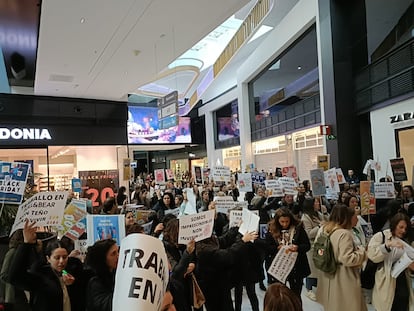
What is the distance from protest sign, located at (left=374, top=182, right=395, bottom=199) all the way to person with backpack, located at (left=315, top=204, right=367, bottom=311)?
2797 mm

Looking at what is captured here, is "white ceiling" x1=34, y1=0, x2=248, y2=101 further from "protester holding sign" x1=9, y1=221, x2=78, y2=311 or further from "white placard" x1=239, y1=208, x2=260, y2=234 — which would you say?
"protester holding sign" x1=9, y1=221, x2=78, y2=311

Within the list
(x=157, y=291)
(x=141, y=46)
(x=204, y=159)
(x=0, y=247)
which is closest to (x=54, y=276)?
(x=157, y=291)

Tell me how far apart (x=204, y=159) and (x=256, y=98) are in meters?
8.93

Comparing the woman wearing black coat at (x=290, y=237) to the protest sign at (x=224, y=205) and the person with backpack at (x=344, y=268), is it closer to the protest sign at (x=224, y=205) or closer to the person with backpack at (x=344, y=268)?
the person with backpack at (x=344, y=268)

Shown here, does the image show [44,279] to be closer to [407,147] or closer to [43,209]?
[43,209]

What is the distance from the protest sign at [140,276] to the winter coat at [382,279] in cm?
230

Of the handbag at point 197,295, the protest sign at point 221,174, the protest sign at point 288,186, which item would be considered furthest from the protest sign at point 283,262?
the protest sign at point 221,174

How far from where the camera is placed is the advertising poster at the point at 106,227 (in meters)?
3.27

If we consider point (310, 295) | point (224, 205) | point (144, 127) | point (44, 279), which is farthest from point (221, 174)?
point (144, 127)

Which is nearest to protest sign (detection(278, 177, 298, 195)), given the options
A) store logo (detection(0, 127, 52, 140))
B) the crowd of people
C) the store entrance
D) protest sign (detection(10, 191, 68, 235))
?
Result: the crowd of people

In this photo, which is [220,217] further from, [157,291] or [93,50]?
[93,50]

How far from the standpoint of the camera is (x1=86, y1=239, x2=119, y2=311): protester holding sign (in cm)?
198

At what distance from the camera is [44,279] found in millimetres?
2375

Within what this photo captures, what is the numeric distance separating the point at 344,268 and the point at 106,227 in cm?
216
